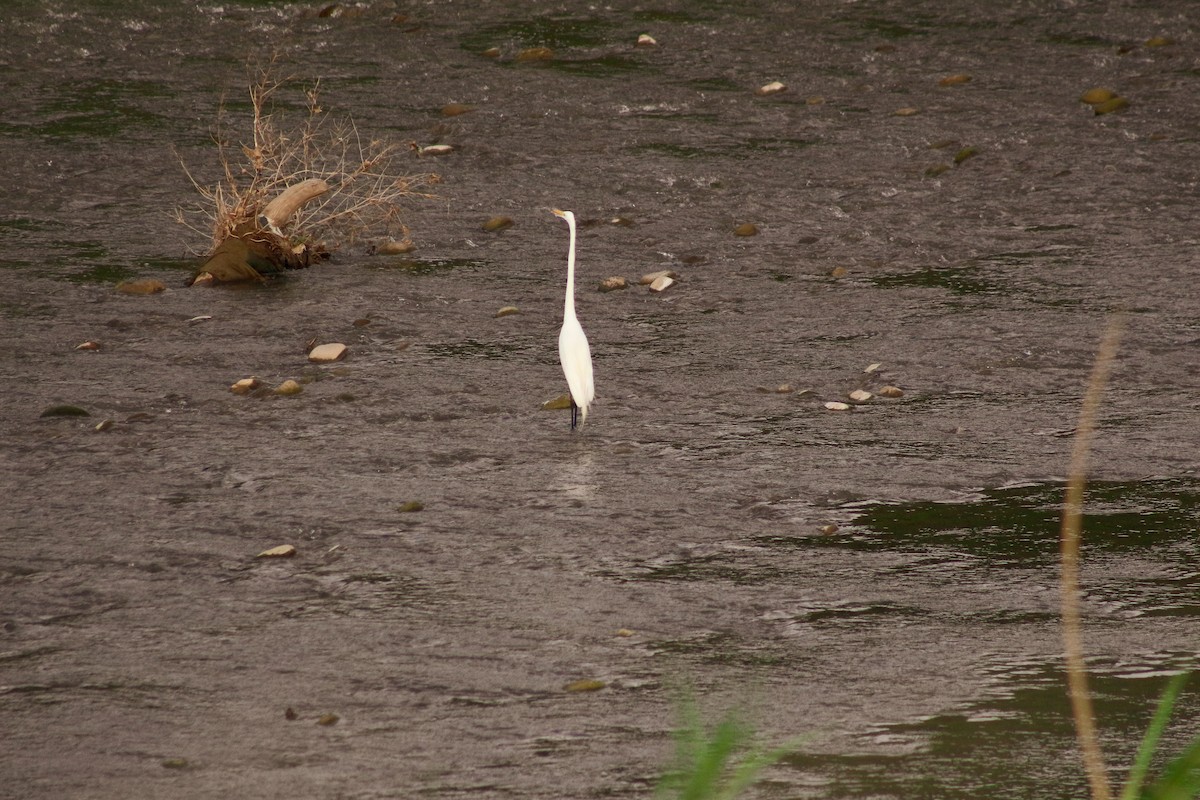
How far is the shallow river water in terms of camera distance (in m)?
3.53

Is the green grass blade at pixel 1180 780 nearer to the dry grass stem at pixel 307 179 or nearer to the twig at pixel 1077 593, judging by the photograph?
the twig at pixel 1077 593

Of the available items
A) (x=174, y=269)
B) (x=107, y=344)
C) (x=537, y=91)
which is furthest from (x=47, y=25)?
(x=107, y=344)

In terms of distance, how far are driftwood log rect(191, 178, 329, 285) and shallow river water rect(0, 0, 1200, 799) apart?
15 cm

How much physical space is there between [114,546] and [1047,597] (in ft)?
9.02

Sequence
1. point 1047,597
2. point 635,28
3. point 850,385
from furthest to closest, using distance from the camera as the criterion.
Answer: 1. point 635,28
2. point 850,385
3. point 1047,597

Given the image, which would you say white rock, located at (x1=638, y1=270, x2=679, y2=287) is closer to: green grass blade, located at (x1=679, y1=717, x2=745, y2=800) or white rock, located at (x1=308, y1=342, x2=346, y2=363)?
white rock, located at (x1=308, y1=342, x2=346, y2=363)

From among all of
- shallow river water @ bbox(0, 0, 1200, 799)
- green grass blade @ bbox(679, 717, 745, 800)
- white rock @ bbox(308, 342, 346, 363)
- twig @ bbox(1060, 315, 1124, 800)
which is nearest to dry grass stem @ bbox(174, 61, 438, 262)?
shallow river water @ bbox(0, 0, 1200, 799)

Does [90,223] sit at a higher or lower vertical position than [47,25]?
lower

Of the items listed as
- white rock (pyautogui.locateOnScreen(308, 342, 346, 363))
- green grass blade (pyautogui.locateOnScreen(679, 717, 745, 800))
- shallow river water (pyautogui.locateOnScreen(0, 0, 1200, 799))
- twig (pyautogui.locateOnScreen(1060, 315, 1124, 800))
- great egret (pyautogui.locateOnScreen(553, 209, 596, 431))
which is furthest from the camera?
white rock (pyautogui.locateOnScreen(308, 342, 346, 363))

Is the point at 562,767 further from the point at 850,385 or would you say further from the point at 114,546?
the point at 850,385

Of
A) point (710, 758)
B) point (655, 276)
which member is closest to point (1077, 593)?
point (710, 758)

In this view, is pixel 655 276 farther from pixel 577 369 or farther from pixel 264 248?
pixel 264 248

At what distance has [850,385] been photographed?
6031 mm

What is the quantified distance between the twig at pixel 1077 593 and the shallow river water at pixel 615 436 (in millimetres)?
72
